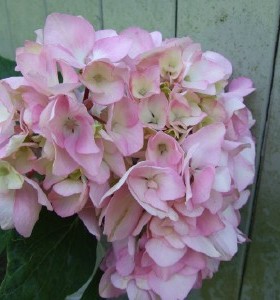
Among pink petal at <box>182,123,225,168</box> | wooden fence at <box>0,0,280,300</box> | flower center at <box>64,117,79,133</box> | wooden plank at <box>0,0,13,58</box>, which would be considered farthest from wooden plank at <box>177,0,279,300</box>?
wooden plank at <box>0,0,13,58</box>

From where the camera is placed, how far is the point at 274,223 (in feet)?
2.03

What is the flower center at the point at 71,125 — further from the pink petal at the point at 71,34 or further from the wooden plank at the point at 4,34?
the wooden plank at the point at 4,34

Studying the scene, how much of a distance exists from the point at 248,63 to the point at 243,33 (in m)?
0.04

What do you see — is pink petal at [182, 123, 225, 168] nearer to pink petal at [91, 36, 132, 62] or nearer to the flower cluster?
the flower cluster

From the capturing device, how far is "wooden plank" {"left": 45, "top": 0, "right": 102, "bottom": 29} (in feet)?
2.25

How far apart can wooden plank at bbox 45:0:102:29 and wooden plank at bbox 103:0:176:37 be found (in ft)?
0.06

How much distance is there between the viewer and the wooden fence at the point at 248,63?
20.9 inches

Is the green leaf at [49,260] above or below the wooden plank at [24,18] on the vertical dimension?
below

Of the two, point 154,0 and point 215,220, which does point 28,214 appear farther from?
point 154,0

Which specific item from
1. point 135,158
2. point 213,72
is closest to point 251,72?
point 213,72

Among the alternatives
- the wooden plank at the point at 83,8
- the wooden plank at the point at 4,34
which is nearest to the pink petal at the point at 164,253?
the wooden plank at the point at 83,8

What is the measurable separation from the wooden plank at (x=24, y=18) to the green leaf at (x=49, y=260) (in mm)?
444

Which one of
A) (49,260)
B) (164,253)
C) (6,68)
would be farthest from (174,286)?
(6,68)

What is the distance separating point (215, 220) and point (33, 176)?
0.65 feet
